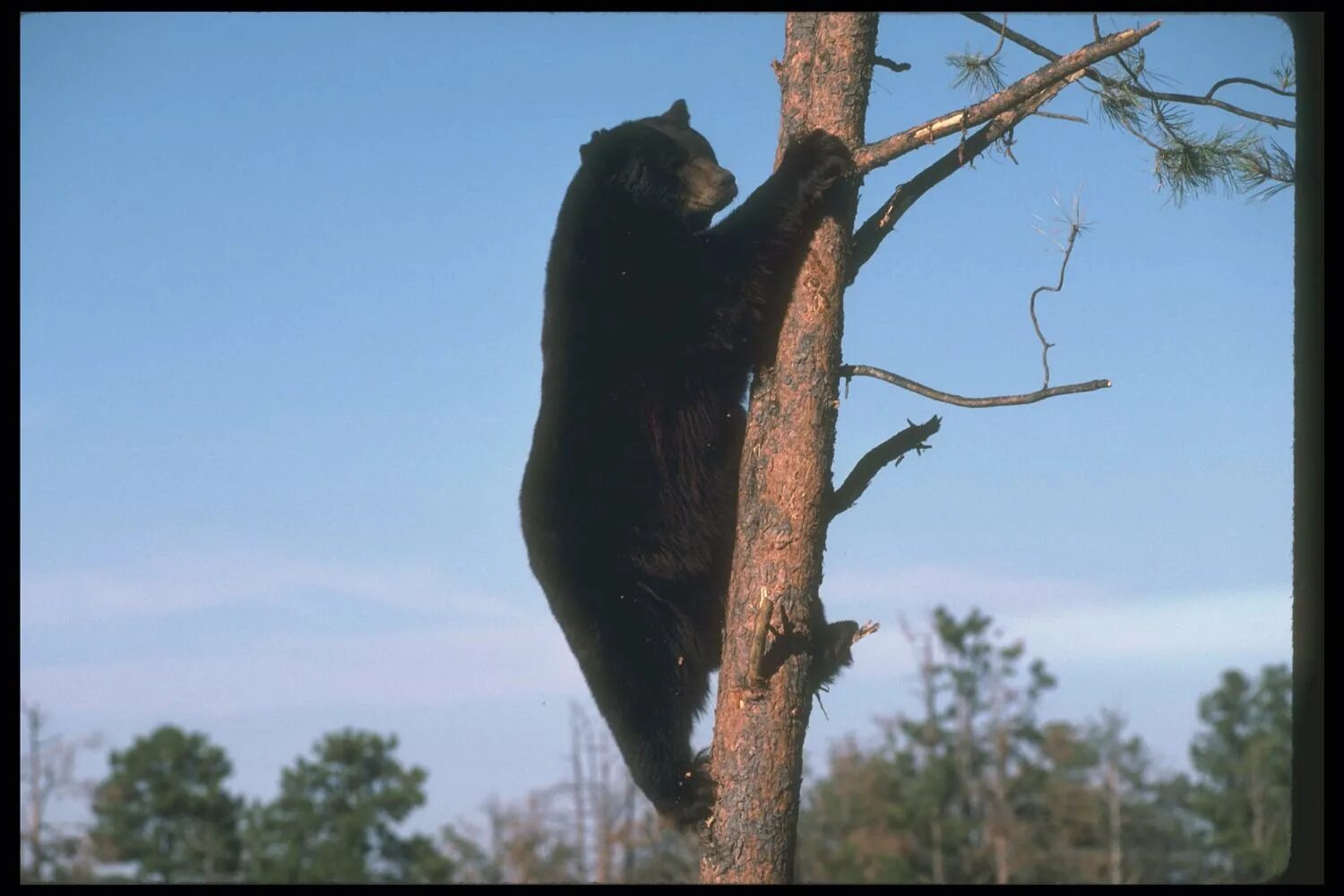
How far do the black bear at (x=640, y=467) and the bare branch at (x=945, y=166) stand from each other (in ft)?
1.65

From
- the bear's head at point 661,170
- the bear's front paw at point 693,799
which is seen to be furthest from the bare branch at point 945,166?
the bear's front paw at point 693,799

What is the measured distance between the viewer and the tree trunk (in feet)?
12.7

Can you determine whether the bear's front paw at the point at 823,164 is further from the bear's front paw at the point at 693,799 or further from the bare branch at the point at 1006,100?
the bear's front paw at the point at 693,799

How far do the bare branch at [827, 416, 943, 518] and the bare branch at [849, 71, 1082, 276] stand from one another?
58 cm

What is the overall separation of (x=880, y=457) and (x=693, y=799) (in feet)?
4.48

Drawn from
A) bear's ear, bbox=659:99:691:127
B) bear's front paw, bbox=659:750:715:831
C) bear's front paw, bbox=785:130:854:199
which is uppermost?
bear's ear, bbox=659:99:691:127

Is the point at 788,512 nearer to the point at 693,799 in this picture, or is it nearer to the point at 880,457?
the point at 880,457

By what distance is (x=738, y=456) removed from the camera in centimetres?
482

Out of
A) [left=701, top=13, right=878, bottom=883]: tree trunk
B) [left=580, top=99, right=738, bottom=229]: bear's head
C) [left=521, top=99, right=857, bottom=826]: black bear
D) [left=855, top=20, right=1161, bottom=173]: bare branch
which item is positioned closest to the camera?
[left=701, top=13, right=878, bottom=883]: tree trunk

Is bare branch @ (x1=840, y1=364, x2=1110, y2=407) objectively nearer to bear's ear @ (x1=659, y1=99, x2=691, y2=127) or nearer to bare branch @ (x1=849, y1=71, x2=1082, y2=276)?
bare branch @ (x1=849, y1=71, x2=1082, y2=276)

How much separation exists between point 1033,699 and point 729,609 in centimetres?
3846

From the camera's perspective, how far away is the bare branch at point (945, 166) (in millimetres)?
4281

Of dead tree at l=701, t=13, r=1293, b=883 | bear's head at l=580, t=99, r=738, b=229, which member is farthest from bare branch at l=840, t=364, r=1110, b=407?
bear's head at l=580, t=99, r=738, b=229
